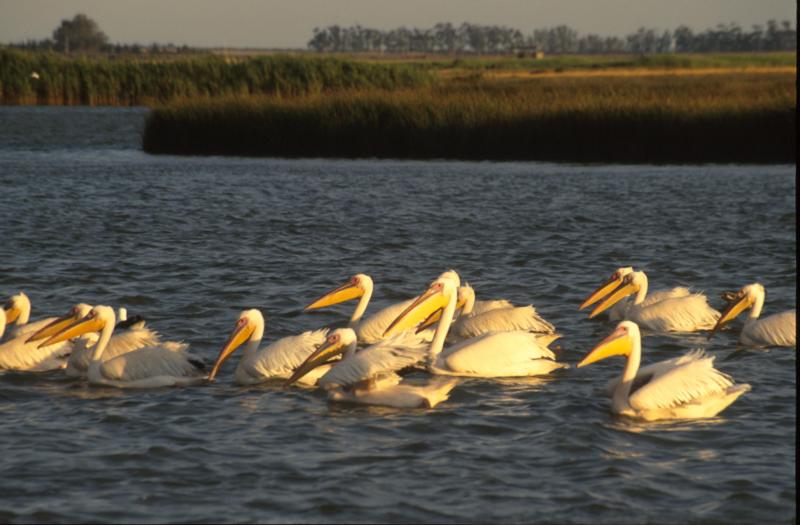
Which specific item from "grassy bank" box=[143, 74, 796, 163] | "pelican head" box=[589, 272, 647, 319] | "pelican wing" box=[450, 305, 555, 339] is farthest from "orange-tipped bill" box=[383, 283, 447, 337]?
"grassy bank" box=[143, 74, 796, 163]

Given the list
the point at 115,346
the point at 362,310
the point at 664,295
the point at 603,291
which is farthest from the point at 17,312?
the point at 664,295

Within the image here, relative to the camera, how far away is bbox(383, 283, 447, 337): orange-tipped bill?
8094 millimetres

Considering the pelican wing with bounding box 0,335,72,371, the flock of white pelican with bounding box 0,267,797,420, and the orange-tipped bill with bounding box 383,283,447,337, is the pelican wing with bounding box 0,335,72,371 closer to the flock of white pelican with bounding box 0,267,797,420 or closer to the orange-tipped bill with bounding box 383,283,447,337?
the flock of white pelican with bounding box 0,267,797,420

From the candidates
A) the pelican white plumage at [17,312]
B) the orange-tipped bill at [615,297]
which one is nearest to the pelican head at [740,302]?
the orange-tipped bill at [615,297]

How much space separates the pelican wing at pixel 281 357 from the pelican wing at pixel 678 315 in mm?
2507

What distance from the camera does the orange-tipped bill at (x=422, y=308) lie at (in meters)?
8.09

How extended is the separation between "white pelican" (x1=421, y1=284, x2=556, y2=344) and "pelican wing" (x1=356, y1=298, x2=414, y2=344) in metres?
0.20

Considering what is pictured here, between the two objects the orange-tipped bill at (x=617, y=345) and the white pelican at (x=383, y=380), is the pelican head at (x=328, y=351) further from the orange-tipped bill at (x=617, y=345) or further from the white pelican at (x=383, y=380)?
the orange-tipped bill at (x=617, y=345)

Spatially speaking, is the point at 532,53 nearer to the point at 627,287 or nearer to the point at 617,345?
the point at 627,287

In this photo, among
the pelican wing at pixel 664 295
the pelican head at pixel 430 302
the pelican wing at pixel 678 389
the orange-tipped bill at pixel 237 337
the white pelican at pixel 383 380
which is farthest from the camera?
the pelican wing at pixel 664 295

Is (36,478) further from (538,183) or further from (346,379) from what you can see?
(538,183)

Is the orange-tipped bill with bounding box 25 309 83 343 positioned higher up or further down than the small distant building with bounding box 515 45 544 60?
further down

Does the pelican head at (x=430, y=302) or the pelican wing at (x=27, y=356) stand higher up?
the pelican head at (x=430, y=302)

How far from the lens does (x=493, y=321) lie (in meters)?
8.55
